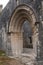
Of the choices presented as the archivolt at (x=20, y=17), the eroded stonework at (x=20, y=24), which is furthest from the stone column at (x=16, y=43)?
the archivolt at (x=20, y=17)

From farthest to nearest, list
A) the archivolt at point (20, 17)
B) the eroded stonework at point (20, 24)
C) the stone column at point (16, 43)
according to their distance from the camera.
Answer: the stone column at point (16, 43), the archivolt at point (20, 17), the eroded stonework at point (20, 24)

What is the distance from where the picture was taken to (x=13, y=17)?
1004 cm

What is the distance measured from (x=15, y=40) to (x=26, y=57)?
1337mm

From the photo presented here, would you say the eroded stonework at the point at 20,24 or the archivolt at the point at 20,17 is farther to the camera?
the archivolt at the point at 20,17

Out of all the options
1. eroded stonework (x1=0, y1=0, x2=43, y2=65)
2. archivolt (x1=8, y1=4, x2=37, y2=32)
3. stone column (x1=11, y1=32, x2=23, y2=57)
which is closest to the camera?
eroded stonework (x1=0, y1=0, x2=43, y2=65)

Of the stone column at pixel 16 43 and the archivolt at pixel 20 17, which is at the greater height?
the archivolt at pixel 20 17

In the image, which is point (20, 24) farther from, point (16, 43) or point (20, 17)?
point (16, 43)

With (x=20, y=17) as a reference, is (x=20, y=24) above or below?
below

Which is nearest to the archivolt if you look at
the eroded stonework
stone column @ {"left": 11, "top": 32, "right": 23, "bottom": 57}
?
the eroded stonework

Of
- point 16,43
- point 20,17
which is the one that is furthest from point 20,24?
point 16,43

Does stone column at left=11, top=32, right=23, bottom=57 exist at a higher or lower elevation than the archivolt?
lower

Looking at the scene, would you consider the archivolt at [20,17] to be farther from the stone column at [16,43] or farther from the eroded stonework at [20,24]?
the stone column at [16,43]

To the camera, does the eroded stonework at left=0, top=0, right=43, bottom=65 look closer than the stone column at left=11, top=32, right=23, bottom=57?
Yes

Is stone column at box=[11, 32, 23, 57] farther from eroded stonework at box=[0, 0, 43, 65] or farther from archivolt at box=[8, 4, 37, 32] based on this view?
archivolt at box=[8, 4, 37, 32]
